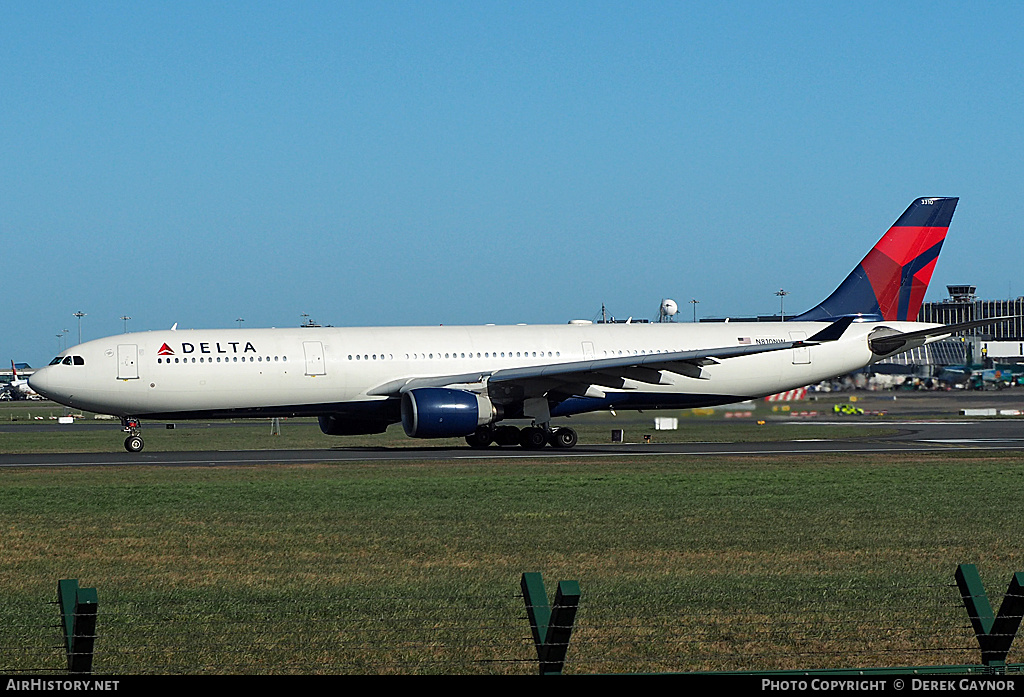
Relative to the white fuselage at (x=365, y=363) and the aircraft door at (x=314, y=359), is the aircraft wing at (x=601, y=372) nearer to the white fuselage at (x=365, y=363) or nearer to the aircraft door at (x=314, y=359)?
the white fuselage at (x=365, y=363)

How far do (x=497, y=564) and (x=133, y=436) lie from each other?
25.6 m

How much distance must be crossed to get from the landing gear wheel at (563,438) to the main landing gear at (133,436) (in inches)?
492

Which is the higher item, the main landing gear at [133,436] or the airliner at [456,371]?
the airliner at [456,371]

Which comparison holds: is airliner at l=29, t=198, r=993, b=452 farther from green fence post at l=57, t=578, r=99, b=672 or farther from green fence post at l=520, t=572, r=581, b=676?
green fence post at l=520, t=572, r=581, b=676

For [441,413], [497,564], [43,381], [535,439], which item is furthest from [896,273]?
[497,564]

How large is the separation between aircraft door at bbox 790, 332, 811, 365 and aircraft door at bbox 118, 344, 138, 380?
21242 mm

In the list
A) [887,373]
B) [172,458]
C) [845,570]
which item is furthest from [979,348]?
[845,570]

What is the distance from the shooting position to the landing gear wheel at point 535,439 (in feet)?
127

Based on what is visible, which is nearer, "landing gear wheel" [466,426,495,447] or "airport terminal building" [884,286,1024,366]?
"landing gear wheel" [466,426,495,447]

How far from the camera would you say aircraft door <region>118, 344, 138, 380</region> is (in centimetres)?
3788

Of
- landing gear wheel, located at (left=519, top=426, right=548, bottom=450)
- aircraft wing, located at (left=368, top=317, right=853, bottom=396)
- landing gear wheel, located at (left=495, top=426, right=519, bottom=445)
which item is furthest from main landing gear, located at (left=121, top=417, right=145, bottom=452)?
landing gear wheel, located at (left=519, top=426, right=548, bottom=450)

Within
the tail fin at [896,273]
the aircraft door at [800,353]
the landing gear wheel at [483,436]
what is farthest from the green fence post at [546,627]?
the tail fin at [896,273]

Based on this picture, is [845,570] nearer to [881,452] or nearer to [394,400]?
[881,452]

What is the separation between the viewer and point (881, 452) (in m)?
34.7
